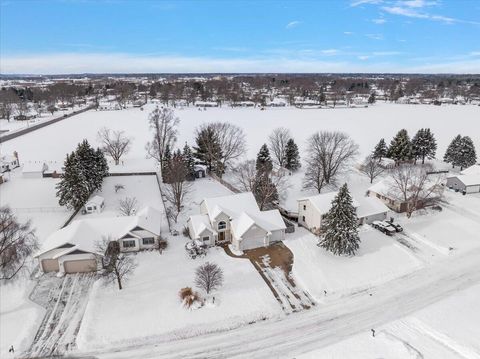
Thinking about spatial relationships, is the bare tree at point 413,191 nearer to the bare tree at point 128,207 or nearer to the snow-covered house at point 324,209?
the snow-covered house at point 324,209

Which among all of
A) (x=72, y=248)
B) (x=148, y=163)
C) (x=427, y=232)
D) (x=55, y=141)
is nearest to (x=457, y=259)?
(x=427, y=232)

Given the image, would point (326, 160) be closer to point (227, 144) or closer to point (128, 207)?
point (227, 144)

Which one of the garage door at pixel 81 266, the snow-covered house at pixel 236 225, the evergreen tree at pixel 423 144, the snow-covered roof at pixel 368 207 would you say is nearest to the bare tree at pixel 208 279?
the snow-covered house at pixel 236 225

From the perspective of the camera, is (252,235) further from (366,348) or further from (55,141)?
(55,141)

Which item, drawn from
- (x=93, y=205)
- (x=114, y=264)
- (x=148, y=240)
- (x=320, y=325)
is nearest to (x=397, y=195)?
(x=320, y=325)

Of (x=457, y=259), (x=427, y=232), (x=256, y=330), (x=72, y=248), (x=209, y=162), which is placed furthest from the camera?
(x=209, y=162)
